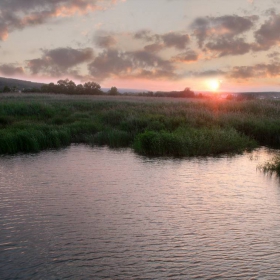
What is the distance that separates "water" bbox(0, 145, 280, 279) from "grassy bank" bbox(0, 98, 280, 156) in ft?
10.9

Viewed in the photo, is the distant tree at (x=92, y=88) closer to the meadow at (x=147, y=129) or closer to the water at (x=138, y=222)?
the meadow at (x=147, y=129)

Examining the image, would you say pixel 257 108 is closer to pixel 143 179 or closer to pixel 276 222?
pixel 143 179

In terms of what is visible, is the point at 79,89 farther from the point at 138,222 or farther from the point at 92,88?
the point at 138,222

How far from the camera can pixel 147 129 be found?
24906 mm

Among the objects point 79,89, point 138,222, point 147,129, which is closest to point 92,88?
point 79,89

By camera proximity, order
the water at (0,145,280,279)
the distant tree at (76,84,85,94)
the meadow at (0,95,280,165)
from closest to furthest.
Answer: the water at (0,145,280,279), the meadow at (0,95,280,165), the distant tree at (76,84,85,94)

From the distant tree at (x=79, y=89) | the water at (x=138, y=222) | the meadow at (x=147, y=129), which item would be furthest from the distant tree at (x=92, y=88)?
the water at (x=138, y=222)

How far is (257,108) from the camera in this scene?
3259cm

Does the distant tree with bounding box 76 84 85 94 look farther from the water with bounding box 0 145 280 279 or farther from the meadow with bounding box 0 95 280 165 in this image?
the water with bounding box 0 145 280 279

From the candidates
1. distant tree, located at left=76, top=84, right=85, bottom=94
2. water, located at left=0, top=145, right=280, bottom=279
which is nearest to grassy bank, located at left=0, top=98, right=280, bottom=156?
water, located at left=0, top=145, right=280, bottom=279

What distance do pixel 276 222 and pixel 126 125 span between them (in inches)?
687

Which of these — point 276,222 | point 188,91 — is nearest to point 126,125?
point 276,222

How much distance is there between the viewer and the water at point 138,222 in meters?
7.62

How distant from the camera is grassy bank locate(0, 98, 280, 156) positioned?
66.4ft
